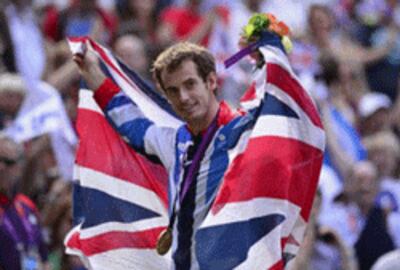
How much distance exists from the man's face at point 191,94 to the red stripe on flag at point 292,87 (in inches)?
13.1

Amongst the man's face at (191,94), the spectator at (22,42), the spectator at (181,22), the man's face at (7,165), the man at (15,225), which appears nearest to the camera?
the man's face at (191,94)

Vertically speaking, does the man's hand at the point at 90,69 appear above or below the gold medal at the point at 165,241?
above

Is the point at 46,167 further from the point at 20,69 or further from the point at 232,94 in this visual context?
the point at 232,94

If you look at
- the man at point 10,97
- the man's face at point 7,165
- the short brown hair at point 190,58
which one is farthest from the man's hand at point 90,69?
the man at point 10,97

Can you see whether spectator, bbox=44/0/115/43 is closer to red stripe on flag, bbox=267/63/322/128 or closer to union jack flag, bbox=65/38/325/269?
union jack flag, bbox=65/38/325/269

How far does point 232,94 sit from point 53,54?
153cm

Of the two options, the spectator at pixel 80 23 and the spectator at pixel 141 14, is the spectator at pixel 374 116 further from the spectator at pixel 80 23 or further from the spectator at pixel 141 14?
the spectator at pixel 80 23

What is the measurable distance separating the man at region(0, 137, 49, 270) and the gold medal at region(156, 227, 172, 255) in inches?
73.0

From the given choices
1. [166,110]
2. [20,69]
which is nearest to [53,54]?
[20,69]

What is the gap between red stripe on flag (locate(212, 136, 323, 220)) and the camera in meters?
8.00

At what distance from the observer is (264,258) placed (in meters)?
7.95

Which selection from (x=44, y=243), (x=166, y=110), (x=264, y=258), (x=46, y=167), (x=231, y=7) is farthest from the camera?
(x=231, y=7)

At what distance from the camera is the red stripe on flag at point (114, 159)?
354 inches

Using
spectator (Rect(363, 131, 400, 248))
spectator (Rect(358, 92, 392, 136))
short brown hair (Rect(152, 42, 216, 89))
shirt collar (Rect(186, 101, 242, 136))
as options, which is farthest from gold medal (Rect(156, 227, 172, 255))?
spectator (Rect(358, 92, 392, 136))
